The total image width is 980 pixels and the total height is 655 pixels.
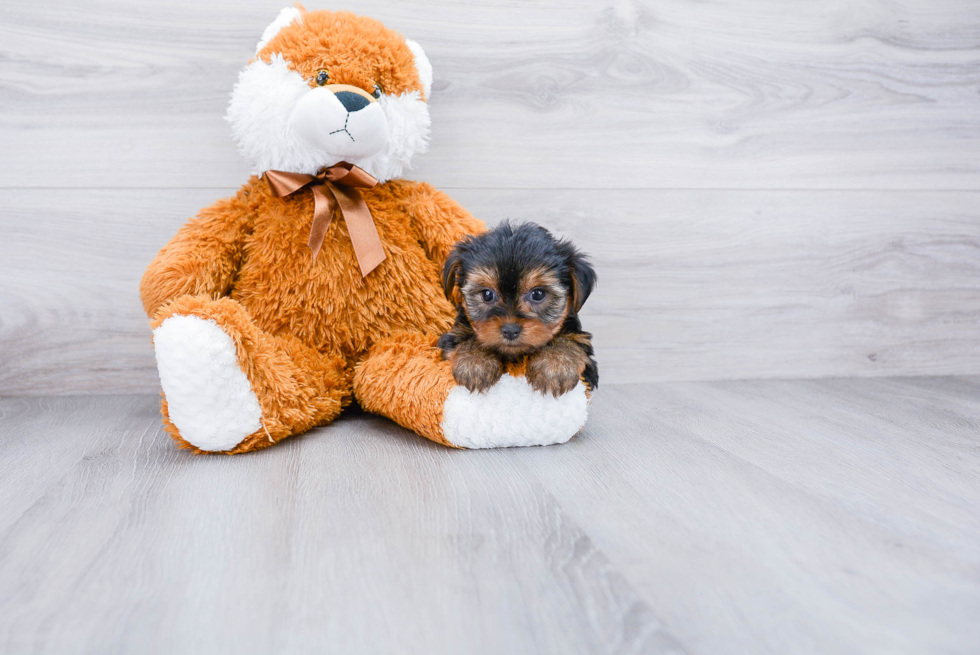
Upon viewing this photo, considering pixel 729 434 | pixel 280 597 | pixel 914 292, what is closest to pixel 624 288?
pixel 729 434

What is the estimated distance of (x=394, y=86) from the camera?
120 centimetres

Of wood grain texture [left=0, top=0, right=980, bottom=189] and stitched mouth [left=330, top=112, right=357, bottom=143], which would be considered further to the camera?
wood grain texture [left=0, top=0, right=980, bottom=189]

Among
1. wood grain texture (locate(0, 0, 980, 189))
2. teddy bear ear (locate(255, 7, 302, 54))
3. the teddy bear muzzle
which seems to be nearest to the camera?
the teddy bear muzzle

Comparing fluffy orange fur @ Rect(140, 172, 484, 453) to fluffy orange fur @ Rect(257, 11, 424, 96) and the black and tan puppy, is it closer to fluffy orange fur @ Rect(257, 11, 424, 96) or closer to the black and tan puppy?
the black and tan puppy

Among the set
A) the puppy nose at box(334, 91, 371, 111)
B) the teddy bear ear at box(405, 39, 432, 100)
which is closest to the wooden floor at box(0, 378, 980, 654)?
the puppy nose at box(334, 91, 371, 111)

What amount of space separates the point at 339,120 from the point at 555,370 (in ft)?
1.82

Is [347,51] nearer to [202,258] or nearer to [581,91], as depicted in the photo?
[202,258]

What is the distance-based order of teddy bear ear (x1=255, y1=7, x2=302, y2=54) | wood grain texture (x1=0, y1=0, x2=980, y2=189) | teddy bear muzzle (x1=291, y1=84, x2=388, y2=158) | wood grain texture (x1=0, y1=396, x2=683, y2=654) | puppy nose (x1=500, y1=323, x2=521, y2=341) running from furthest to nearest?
1. wood grain texture (x1=0, y1=0, x2=980, y2=189)
2. teddy bear ear (x1=255, y1=7, x2=302, y2=54)
3. teddy bear muzzle (x1=291, y1=84, x2=388, y2=158)
4. puppy nose (x1=500, y1=323, x2=521, y2=341)
5. wood grain texture (x1=0, y1=396, x2=683, y2=654)

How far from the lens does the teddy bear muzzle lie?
110 cm

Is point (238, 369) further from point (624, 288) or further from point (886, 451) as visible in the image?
point (886, 451)

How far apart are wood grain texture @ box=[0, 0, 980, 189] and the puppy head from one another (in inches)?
20.8

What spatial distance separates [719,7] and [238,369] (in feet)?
4.42

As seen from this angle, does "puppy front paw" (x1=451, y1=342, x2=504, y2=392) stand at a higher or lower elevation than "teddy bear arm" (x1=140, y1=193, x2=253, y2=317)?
lower

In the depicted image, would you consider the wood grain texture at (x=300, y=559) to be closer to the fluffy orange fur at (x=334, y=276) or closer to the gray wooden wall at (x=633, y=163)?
the fluffy orange fur at (x=334, y=276)
